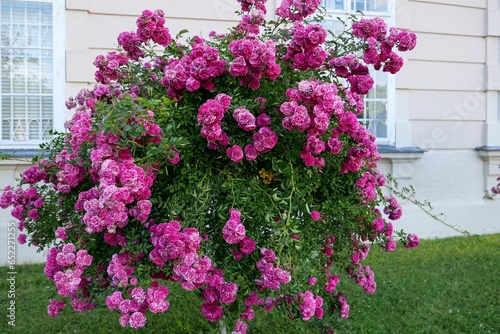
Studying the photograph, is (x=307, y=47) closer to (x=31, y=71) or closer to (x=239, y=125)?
(x=239, y=125)

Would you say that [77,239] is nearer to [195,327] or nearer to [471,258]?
[195,327]

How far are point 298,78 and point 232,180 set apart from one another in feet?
1.91

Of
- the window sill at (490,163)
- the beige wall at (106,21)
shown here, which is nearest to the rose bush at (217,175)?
the beige wall at (106,21)

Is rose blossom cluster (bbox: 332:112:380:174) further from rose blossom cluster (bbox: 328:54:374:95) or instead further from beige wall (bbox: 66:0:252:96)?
beige wall (bbox: 66:0:252:96)

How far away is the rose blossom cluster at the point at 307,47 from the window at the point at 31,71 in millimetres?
3617

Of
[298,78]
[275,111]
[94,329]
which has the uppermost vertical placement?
[298,78]

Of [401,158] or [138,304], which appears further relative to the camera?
[401,158]

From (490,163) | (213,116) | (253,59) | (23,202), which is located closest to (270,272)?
(213,116)

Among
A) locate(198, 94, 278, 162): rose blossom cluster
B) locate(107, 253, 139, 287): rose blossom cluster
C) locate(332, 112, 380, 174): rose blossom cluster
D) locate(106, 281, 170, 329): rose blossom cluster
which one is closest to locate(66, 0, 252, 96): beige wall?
locate(332, 112, 380, 174): rose blossom cluster

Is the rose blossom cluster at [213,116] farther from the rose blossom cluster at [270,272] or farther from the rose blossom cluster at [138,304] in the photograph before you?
the rose blossom cluster at [138,304]

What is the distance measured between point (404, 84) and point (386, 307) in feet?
10.00

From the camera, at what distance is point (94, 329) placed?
3.59 m

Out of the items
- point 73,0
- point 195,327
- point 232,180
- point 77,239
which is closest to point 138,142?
point 232,180

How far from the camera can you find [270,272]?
188cm
